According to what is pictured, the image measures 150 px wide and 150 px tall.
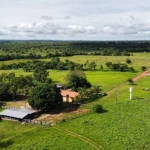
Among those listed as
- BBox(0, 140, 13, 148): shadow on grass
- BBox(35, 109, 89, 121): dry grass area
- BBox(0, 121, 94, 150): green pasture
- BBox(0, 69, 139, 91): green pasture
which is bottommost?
BBox(0, 140, 13, 148): shadow on grass

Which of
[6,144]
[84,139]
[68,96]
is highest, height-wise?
[68,96]

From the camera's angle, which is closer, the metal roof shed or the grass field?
the grass field

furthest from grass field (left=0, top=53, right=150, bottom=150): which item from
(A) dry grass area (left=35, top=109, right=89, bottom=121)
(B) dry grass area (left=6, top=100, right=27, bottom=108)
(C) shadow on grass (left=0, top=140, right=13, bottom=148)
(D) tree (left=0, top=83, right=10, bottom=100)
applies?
(D) tree (left=0, top=83, right=10, bottom=100)

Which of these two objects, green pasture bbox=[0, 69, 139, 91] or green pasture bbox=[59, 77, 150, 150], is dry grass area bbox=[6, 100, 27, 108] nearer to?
green pasture bbox=[59, 77, 150, 150]

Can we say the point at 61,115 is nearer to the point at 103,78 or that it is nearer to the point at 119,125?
the point at 119,125

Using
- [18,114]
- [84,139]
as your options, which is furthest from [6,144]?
[18,114]

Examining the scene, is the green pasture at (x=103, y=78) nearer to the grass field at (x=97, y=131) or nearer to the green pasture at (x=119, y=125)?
the green pasture at (x=119, y=125)

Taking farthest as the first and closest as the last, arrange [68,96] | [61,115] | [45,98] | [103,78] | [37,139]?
1. [103,78]
2. [68,96]
3. [45,98]
4. [61,115]
5. [37,139]

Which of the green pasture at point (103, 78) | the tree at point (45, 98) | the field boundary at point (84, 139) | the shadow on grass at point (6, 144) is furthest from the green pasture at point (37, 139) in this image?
the green pasture at point (103, 78)

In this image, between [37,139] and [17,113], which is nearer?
[37,139]
